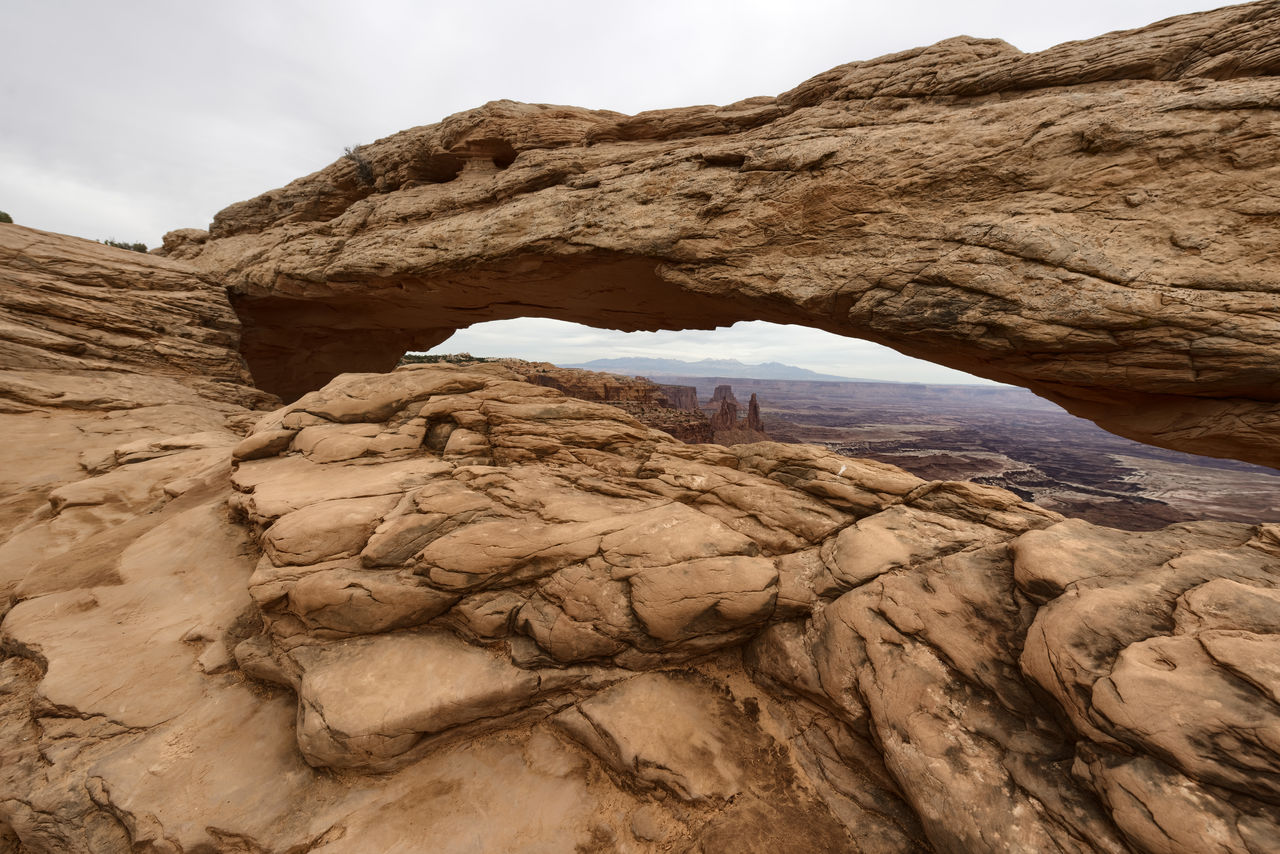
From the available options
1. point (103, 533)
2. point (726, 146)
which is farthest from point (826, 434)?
point (103, 533)

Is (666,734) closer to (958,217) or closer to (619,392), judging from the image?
(958,217)

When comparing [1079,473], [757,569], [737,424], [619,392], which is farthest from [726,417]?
[757,569]

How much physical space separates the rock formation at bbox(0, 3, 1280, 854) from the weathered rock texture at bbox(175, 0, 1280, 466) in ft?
0.24

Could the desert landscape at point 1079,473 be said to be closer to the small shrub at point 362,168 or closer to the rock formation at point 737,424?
the rock formation at point 737,424

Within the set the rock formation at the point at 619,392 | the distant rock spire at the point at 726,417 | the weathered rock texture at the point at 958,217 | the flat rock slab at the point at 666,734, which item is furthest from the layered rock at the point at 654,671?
the distant rock spire at the point at 726,417

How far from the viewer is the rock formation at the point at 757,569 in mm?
5156

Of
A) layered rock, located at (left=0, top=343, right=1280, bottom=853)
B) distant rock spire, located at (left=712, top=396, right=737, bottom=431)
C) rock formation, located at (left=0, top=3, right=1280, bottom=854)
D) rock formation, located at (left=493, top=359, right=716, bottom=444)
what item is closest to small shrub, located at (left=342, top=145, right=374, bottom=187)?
rock formation, located at (left=0, top=3, right=1280, bottom=854)

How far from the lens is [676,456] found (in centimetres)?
998

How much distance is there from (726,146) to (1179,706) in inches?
471

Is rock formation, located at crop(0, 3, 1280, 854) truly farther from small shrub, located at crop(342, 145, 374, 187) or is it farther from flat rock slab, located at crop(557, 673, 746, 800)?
small shrub, located at crop(342, 145, 374, 187)

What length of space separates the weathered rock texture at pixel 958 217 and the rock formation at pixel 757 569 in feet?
0.24

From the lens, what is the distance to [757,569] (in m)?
7.30

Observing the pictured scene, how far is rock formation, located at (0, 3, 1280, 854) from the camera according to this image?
5156mm

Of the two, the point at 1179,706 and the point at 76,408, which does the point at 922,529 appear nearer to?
the point at 1179,706
